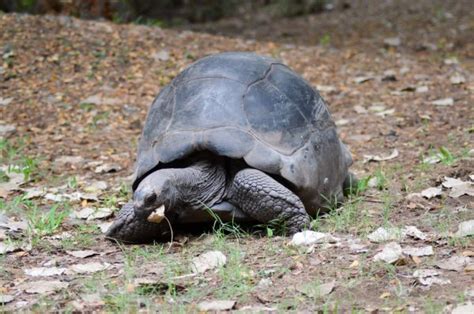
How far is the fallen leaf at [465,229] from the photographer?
3.92 meters

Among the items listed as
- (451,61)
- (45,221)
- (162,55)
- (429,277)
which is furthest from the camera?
(451,61)

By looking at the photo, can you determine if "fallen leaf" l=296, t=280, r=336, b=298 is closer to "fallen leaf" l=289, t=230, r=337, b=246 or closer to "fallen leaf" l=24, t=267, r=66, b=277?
"fallen leaf" l=289, t=230, r=337, b=246

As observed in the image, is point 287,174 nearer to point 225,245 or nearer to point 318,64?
point 225,245

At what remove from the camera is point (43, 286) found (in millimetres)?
3604

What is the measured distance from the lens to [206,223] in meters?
4.61

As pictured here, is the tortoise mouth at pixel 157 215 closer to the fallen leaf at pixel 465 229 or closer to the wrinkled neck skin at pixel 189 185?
the wrinkled neck skin at pixel 189 185

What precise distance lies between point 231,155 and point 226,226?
44cm

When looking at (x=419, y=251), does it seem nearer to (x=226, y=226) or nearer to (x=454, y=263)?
(x=454, y=263)

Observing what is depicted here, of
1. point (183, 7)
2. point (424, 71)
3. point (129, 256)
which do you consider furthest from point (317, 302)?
point (183, 7)

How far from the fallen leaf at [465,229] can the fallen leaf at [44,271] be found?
6.48 feet

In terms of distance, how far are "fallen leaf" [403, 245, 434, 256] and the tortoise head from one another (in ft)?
4.06

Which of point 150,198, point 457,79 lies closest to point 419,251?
point 150,198

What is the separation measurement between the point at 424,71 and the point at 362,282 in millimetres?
5209

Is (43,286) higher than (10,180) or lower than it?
higher
